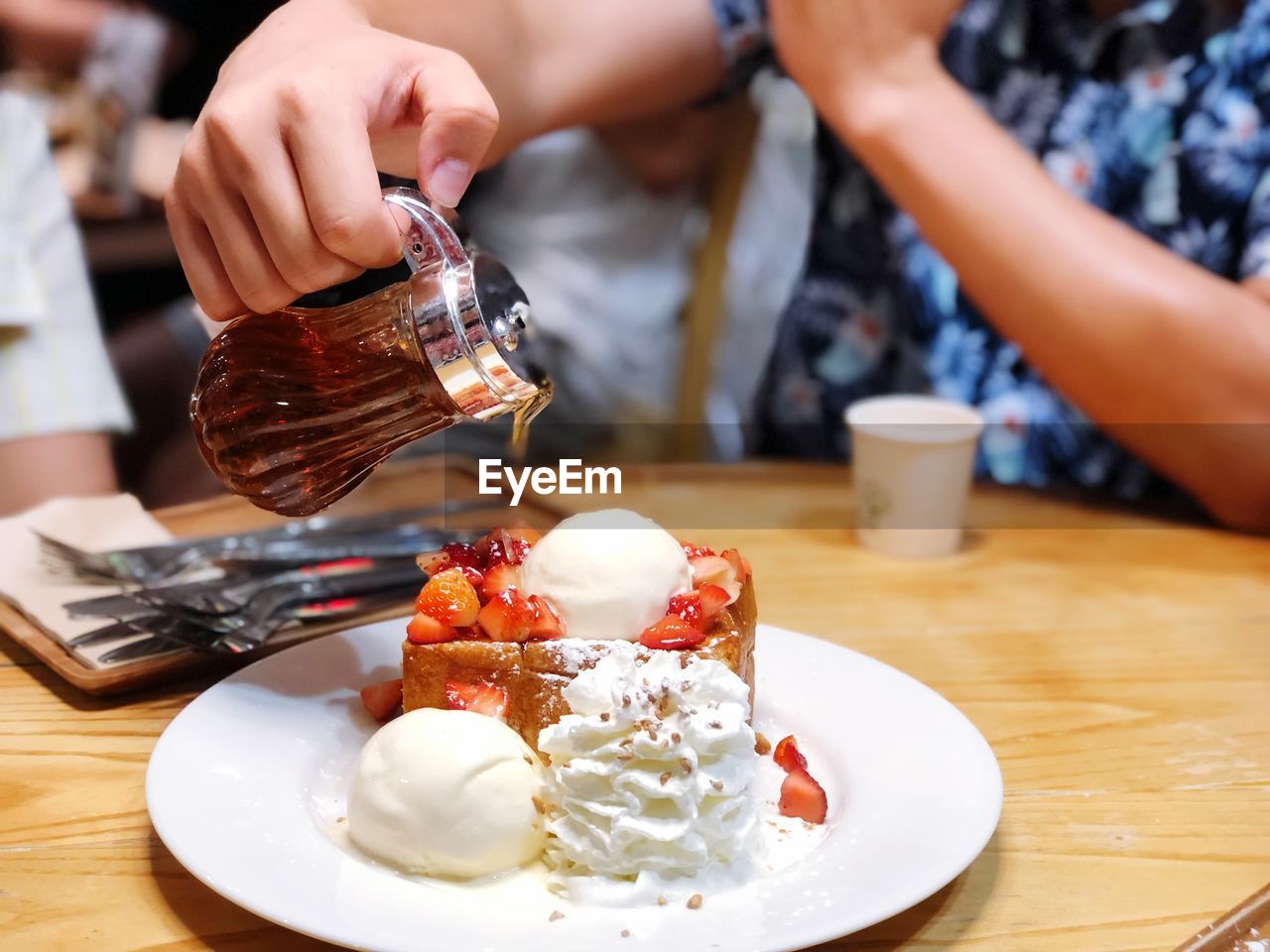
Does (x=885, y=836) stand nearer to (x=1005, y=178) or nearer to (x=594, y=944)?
(x=594, y=944)

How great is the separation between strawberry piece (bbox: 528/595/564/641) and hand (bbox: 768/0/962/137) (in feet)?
3.46

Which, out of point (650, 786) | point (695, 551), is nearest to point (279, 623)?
point (695, 551)

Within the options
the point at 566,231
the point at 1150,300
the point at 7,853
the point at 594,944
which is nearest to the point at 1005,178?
the point at 1150,300

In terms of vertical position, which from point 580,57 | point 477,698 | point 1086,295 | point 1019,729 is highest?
point 580,57

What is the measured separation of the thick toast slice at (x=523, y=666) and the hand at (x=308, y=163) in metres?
0.32

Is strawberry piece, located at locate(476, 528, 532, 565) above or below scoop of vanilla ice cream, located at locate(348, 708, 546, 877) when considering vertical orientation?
above

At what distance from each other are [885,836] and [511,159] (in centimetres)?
176

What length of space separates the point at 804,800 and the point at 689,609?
183mm

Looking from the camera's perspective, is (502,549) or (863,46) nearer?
(502,549)

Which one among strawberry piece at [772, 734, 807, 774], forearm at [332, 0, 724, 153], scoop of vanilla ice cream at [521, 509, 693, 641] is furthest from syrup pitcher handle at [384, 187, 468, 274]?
forearm at [332, 0, 724, 153]

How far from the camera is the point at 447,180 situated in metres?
0.98

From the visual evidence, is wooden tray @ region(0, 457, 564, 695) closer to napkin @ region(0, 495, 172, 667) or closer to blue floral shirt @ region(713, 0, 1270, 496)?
napkin @ region(0, 495, 172, 667)

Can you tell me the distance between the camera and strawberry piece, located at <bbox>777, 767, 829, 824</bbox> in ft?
2.95

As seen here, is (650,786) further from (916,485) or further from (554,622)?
(916,485)
